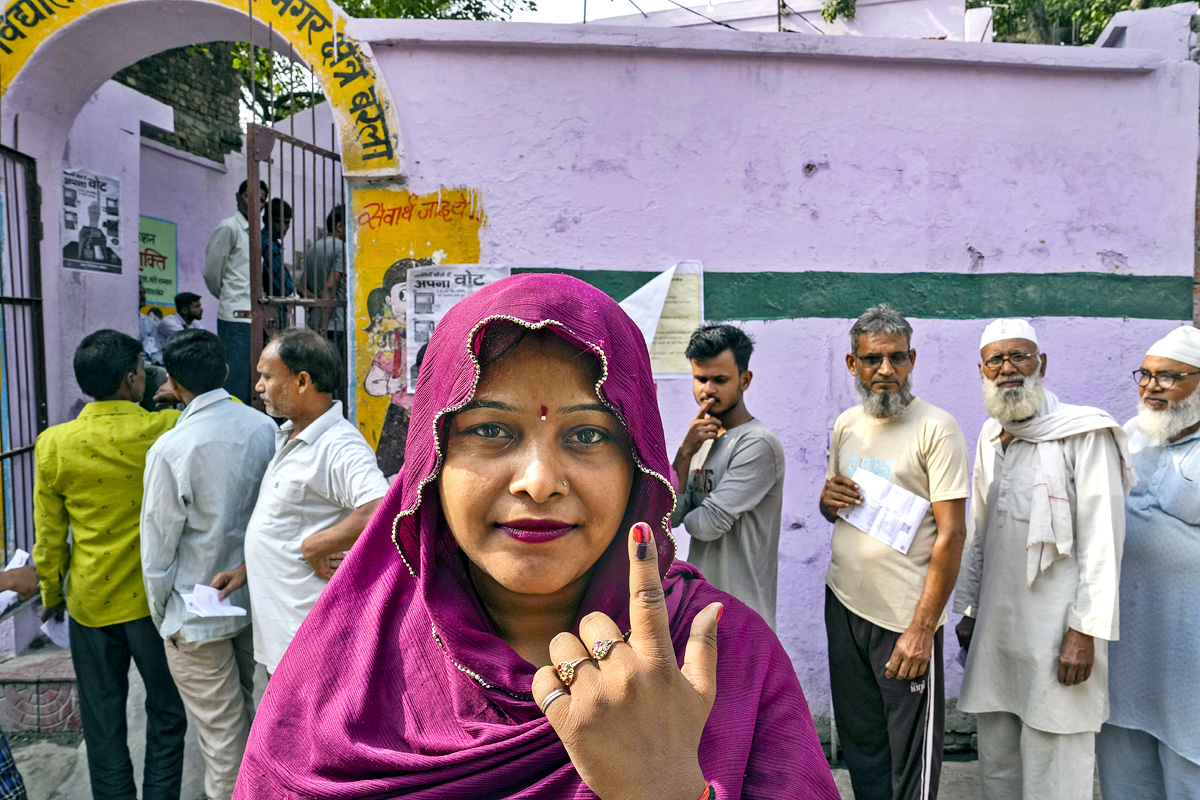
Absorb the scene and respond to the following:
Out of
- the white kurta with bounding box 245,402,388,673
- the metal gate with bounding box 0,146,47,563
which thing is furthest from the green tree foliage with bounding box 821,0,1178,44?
the white kurta with bounding box 245,402,388,673

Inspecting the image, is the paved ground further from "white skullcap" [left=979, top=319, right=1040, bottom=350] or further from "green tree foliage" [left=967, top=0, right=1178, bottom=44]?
"green tree foliage" [left=967, top=0, right=1178, bottom=44]

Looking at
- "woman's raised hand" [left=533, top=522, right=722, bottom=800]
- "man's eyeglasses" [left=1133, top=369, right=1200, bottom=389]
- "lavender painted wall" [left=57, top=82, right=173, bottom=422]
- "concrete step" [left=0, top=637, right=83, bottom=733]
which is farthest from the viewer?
"lavender painted wall" [left=57, top=82, right=173, bottom=422]

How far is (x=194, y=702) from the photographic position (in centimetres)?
315

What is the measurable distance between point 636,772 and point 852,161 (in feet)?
11.7

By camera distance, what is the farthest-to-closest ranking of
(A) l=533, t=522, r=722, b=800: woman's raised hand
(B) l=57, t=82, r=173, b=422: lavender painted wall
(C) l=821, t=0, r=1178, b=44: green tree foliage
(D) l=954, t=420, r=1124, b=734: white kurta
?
(C) l=821, t=0, r=1178, b=44: green tree foliage → (B) l=57, t=82, r=173, b=422: lavender painted wall → (D) l=954, t=420, r=1124, b=734: white kurta → (A) l=533, t=522, r=722, b=800: woman's raised hand

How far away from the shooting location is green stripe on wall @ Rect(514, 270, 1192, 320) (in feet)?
12.8

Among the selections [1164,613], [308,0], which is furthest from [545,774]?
[308,0]

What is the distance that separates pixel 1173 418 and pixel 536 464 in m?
2.98

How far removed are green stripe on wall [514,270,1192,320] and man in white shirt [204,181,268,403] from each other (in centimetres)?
317

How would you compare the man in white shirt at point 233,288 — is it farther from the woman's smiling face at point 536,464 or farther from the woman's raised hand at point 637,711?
the woman's raised hand at point 637,711

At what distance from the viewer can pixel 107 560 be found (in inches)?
125

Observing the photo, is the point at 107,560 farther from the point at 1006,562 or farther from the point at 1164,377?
the point at 1164,377

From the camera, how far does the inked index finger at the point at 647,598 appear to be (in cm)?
87

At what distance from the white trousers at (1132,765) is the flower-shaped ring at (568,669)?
3.09m
